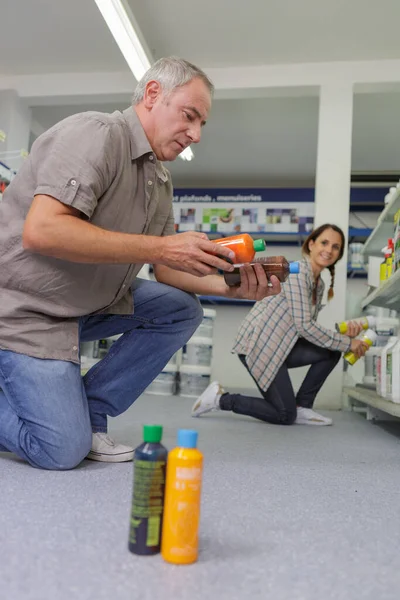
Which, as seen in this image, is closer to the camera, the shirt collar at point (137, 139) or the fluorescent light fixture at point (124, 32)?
the shirt collar at point (137, 139)

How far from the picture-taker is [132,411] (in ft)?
11.6

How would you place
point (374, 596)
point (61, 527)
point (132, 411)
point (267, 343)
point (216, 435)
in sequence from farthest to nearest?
point (132, 411) < point (267, 343) < point (216, 435) < point (61, 527) < point (374, 596)

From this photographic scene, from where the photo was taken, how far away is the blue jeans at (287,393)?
10.6ft

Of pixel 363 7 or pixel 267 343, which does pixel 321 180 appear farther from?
pixel 267 343

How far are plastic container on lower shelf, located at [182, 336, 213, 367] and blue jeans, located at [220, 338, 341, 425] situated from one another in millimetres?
2227

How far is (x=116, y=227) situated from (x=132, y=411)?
2.02 meters

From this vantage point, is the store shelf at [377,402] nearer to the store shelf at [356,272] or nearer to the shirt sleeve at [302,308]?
the shirt sleeve at [302,308]

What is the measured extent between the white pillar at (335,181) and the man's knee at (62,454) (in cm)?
336

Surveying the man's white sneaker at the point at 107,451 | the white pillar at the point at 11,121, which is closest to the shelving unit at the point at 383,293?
the man's white sneaker at the point at 107,451

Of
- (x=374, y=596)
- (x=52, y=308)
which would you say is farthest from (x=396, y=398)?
(x=374, y=596)

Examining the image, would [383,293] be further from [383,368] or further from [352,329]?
[383,368]

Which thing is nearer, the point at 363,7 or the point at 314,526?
the point at 314,526

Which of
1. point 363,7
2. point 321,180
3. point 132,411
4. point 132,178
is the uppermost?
point 363,7

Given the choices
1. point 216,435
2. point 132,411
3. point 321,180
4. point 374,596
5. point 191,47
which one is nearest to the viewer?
point 374,596
